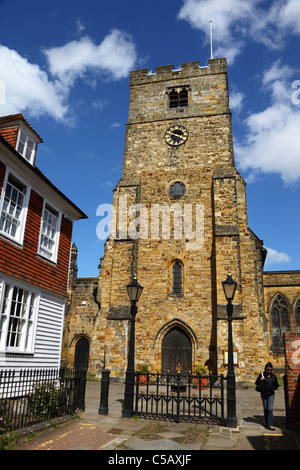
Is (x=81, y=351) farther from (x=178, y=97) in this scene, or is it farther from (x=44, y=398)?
(x=178, y=97)

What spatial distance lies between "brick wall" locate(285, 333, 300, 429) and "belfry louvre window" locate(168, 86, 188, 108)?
1875cm

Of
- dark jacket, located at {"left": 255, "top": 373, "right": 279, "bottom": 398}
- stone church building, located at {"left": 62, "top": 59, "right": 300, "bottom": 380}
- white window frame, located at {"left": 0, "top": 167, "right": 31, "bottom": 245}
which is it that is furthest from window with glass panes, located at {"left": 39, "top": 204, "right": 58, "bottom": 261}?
dark jacket, located at {"left": 255, "top": 373, "right": 279, "bottom": 398}

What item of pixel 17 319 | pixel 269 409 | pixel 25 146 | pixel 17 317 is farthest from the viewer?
pixel 25 146

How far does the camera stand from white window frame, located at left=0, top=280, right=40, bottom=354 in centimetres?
989

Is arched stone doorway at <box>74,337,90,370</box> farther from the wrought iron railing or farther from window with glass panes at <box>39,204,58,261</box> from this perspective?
the wrought iron railing

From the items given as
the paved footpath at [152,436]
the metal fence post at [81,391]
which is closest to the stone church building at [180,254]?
the metal fence post at [81,391]

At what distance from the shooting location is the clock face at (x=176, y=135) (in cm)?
2211

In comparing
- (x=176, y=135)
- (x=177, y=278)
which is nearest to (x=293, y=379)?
(x=177, y=278)

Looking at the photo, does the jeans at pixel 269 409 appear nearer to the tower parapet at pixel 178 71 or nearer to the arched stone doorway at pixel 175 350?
the arched stone doorway at pixel 175 350

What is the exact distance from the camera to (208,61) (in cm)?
2384

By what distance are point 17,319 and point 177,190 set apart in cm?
1299

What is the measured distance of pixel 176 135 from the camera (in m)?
22.3

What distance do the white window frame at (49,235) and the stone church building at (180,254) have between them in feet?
22.2
